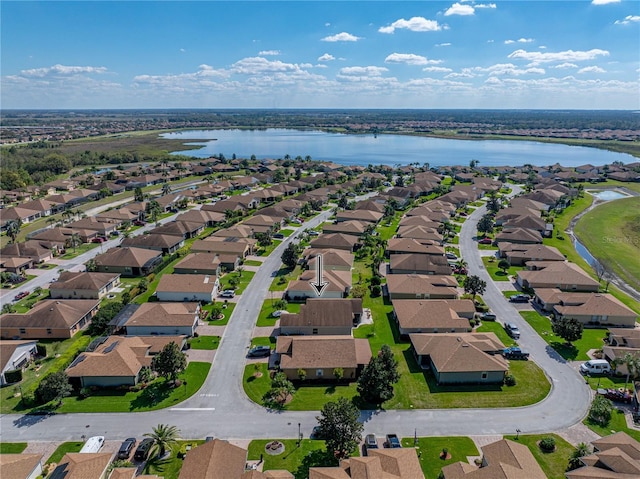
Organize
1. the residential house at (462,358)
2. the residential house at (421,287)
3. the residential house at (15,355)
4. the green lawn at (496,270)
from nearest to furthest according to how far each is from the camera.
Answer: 1. the residential house at (462,358)
2. the residential house at (15,355)
3. the residential house at (421,287)
4. the green lawn at (496,270)

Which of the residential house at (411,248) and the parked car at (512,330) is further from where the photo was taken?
the residential house at (411,248)

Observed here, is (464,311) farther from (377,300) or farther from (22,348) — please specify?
(22,348)

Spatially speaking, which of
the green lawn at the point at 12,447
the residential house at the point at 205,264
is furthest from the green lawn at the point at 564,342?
the green lawn at the point at 12,447

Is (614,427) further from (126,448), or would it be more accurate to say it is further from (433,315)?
(126,448)

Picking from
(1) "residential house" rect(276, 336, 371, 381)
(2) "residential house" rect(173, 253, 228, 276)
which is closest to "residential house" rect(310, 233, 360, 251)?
(2) "residential house" rect(173, 253, 228, 276)

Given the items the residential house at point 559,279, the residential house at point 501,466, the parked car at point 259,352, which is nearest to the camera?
the residential house at point 501,466

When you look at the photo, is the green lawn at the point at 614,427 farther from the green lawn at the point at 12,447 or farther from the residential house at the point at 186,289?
the green lawn at the point at 12,447
